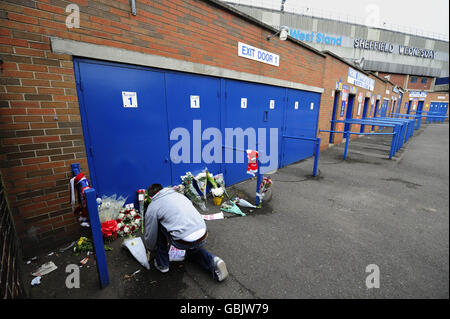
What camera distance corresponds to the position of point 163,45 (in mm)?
3303

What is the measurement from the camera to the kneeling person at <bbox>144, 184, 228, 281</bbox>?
217 cm

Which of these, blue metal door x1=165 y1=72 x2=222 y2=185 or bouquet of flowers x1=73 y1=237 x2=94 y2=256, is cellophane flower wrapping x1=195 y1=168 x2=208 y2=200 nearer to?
blue metal door x1=165 y1=72 x2=222 y2=185

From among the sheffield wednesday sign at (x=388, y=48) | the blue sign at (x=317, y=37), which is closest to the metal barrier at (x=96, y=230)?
the blue sign at (x=317, y=37)

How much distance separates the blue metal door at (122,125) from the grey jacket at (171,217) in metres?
1.26

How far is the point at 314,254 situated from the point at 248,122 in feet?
11.1

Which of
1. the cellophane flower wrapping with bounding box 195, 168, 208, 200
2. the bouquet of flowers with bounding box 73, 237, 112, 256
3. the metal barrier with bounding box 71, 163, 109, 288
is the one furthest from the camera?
the cellophane flower wrapping with bounding box 195, 168, 208, 200

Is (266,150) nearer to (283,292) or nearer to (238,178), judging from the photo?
(238,178)

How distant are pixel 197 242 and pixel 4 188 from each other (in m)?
2.28

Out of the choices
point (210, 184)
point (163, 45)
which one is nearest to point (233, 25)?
point (163, 45)

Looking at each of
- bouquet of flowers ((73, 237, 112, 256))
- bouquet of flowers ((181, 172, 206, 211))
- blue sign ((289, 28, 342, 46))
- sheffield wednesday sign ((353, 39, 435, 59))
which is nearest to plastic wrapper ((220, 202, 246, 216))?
bouquet of flowers ((181, 172, 206, 211))

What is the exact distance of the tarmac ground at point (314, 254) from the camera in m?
2.17

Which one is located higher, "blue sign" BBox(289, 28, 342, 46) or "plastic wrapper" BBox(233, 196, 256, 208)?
"blue sign" BBox(289, 28, 342, 46)

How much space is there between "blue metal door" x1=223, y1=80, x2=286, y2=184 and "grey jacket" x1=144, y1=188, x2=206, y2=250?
216 centimetres

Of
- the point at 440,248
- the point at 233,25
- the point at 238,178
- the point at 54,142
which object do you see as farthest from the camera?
the point at 238,178
